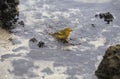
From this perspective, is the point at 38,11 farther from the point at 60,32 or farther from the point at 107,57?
the point at 107,57

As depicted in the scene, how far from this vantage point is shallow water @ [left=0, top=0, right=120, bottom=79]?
822cm

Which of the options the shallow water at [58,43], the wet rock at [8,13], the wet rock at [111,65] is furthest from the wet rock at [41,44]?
the wet rock at [111,65]

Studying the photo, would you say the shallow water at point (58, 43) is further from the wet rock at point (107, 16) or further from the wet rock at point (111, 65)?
the wet rock at point (111, 65)

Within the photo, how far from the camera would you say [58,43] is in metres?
9.51

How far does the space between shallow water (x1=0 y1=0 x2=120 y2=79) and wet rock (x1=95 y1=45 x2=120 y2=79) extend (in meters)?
0.39

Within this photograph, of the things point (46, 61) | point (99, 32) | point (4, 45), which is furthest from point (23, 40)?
point (99, 32)

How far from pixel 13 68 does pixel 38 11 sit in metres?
3.49

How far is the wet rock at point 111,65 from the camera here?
726 centimetres

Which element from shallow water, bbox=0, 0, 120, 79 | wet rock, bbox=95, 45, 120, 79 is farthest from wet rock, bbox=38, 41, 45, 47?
wet rock, bbox=95, 45, 120, 79

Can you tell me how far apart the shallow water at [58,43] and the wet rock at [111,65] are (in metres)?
0.39

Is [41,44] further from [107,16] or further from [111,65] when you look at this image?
[107,16]

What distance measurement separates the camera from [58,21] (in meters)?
10.7

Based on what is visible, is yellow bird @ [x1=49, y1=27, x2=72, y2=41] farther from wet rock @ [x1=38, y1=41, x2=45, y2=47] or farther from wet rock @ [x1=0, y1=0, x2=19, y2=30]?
wet rock @ [x1=0, y1=0, x2=19, y2=30]

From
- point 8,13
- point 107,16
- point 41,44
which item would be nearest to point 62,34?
point 41,44
